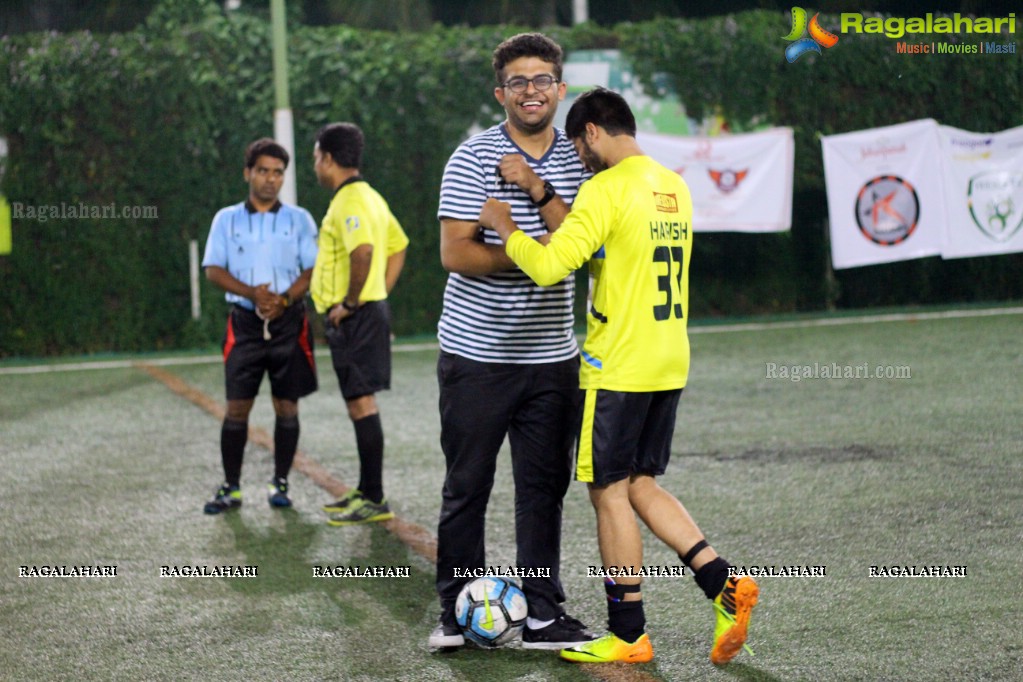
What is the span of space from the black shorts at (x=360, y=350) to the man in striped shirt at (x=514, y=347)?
198 centimetres

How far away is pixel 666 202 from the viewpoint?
4.19m

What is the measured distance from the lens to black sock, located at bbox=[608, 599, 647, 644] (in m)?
4.19

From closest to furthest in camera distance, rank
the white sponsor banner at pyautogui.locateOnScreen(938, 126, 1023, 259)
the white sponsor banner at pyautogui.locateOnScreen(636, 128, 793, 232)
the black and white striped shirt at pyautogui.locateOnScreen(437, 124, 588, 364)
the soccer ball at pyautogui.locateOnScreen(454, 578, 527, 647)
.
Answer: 1. the black and white striped shirt at pyautogui.locateOnScreen(437, 124, 588, 364)
2. the soccer ball at pyautogui.locateOnScreen(454, 578, 527, 647)
3. the white sponsor banner at pyautogui.locateOnScreen(636, 128, 793, 232)
4. the white sponsor banner at pyautogui.locateOnScreen(938, 126, 1023, 259)

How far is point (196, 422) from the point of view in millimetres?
9625

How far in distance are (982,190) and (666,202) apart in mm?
12882

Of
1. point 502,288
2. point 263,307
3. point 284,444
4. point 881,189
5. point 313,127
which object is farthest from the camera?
point 881,189

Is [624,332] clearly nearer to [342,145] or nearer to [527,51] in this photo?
[527,51]

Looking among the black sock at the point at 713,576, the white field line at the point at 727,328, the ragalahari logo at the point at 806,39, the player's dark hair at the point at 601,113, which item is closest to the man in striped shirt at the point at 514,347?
the player's dark hair at the point at 601,113

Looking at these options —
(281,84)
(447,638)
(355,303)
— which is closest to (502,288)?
(447,638)

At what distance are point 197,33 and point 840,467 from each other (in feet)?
32.4

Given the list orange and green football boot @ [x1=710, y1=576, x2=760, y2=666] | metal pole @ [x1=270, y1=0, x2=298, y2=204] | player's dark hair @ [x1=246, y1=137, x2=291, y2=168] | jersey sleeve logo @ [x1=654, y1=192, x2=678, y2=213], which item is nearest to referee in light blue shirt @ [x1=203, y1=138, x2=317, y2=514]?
player's dark hair @ [x1=246, y1=137, x2=291, y2=168]

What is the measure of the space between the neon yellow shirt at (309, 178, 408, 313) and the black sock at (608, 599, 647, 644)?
275cm

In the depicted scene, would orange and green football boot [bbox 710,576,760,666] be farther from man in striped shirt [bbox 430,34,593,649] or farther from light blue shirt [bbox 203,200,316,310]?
light blue shirt [bbox 203,200,316,310]

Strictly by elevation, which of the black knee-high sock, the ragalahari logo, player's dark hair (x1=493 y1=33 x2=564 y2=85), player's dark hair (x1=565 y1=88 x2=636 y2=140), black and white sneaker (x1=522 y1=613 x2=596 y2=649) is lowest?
black and white sneaker (x1=522 y1=613 x2=596 y2=649)
